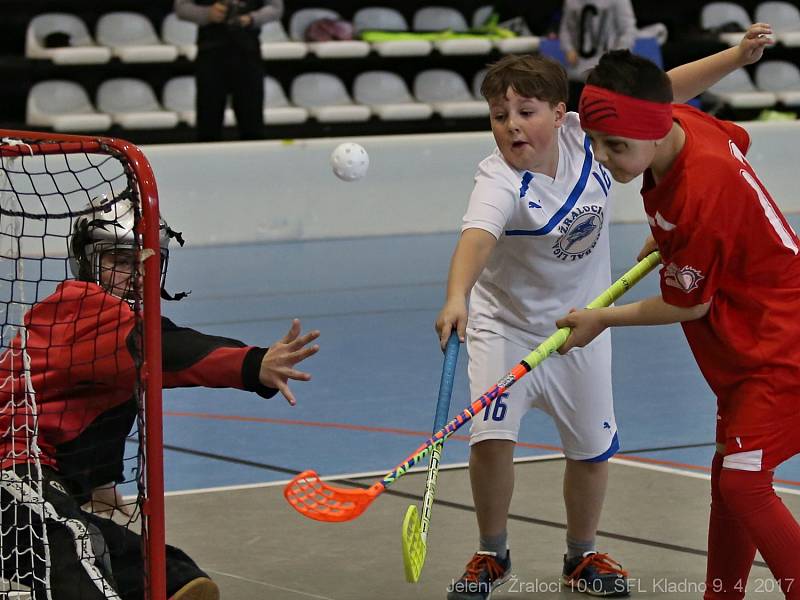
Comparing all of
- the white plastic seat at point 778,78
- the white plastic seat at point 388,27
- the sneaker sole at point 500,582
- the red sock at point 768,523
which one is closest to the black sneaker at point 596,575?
the sneaker sole at point 500,582

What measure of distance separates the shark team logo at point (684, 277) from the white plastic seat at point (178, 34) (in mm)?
7676

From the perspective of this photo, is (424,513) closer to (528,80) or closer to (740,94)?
(528,80)

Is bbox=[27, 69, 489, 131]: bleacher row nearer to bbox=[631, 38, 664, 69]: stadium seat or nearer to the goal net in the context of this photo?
bbox=[631, 38, 664, 69]: stadium seat

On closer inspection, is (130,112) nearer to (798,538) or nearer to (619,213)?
(619,213)

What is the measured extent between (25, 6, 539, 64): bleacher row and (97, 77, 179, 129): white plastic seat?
0.17m

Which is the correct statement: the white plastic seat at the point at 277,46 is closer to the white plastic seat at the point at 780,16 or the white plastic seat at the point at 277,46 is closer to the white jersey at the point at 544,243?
the white plastic seat at the point at 780,16

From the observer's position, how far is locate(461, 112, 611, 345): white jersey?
10.1ft

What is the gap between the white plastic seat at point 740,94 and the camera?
33.9 feet

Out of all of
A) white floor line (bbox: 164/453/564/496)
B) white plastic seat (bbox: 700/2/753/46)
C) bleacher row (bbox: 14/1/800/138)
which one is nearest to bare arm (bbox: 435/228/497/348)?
white floor line (bbox: 164/453/564/496)

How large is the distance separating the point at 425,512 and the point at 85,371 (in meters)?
0.72

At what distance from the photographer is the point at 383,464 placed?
411cm

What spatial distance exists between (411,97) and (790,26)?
308 centimetres

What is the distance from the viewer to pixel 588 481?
10.5 feet

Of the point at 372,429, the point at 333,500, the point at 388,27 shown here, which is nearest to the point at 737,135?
the point at 333,500
